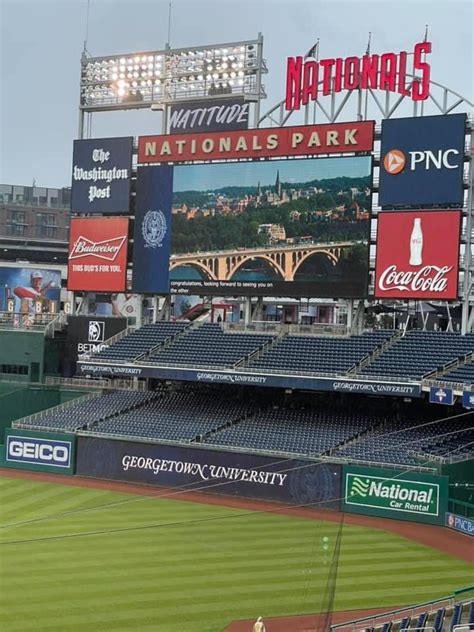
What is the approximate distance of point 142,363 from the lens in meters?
35.1

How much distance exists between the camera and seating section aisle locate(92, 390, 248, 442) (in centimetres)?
3281

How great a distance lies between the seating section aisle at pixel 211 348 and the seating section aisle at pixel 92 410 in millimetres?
2127

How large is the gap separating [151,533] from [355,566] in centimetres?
624

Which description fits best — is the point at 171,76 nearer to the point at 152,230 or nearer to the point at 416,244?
the point at 152,230

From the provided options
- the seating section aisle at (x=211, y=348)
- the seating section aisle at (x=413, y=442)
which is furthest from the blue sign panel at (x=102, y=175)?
the seating section aisle at (x=413, y=442)

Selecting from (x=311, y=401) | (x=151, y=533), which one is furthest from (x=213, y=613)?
(x=311, y=401)

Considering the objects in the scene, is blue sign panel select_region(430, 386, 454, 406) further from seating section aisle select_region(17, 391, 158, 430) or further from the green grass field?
seating section aisle select_region(17, 391, 158, 430)

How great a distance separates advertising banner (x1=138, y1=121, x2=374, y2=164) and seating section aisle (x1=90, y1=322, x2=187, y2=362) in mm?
6826

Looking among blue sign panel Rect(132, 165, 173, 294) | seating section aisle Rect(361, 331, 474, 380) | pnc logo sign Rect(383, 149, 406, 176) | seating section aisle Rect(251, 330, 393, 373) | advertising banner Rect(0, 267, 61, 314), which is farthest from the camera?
advertising banner Rect(0, 267, 61, 314)

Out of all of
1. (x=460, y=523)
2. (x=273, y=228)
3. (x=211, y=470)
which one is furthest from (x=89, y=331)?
(x=460, y=523)

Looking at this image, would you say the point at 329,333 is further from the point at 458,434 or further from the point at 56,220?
the point at 56,220

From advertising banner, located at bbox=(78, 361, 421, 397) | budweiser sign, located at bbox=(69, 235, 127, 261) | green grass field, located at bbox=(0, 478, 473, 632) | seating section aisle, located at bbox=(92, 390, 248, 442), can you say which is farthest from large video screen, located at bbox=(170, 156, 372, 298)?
green grass field, located at bbox=(0, 478, 473, 632)

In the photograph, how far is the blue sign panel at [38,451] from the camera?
33.7 metres

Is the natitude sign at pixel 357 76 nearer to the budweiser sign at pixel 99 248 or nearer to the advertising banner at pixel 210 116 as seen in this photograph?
the advertising banner at pixel 210 116
